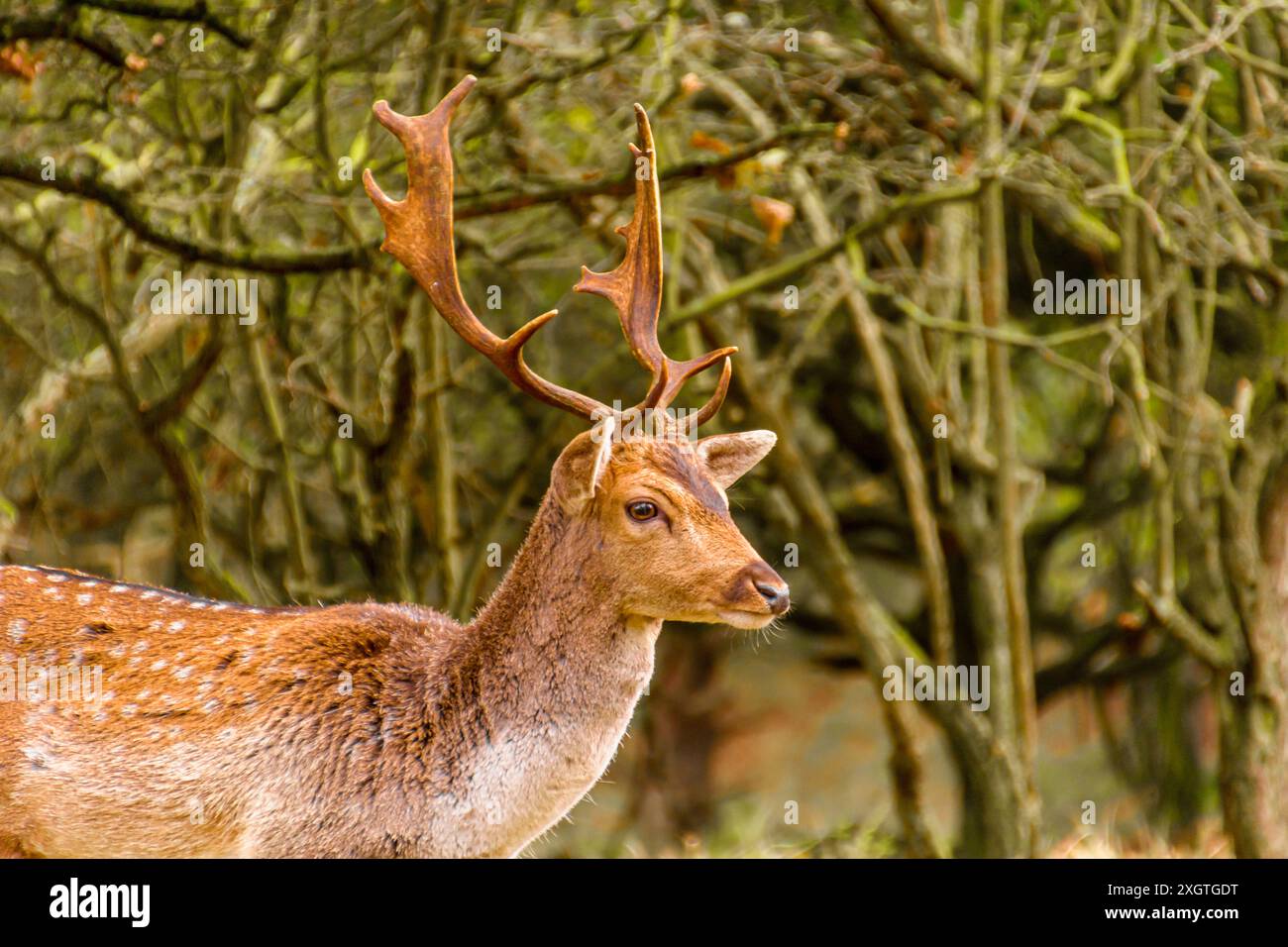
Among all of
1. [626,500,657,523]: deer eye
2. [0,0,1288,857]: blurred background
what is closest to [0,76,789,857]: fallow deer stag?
[626,500,657,523]: deer eye

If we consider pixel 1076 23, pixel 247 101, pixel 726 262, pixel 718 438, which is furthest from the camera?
pixel 726 262

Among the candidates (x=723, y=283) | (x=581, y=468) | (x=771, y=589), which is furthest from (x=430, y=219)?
(x=723, y=283)

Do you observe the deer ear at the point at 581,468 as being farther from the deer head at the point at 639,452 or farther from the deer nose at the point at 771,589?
the deer nose at the point at 771,589

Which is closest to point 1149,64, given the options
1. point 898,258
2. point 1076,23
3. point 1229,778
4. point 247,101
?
point 1076,23

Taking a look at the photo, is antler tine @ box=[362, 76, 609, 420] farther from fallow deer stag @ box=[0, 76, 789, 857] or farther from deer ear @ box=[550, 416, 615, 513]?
deer ear @ box=[550, 416, 615, 513]

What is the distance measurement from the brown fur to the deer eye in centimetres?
2

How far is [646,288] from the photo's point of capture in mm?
5277

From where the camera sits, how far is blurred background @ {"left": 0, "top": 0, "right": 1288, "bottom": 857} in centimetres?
800

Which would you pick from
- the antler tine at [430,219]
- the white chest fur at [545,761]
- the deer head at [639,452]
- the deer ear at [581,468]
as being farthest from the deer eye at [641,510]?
the antler tine at [430,219]

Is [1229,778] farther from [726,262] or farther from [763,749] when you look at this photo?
[763,749]

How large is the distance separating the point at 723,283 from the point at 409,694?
212 inches

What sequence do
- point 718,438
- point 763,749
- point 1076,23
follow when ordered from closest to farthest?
point 718,438
point 1076,23
point 763,749

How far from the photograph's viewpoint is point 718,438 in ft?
17.0
